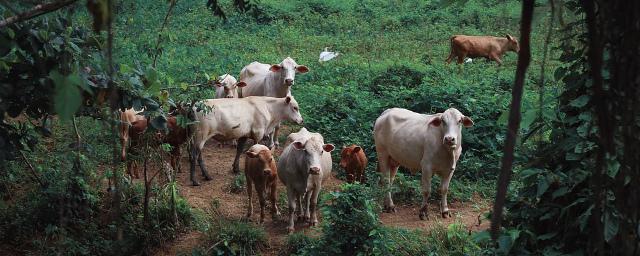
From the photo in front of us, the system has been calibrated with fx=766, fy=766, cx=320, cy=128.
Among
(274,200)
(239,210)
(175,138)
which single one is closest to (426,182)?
(274,200)

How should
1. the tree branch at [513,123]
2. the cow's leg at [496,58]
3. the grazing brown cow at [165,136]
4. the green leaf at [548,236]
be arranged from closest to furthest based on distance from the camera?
the tree branch at [513,123] → the green leaf at [548,236] → the grazing brown cow at [165,136] → the cow's leg at [496,58]

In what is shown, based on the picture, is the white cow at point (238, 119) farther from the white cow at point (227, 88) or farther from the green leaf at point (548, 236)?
the green leaf at point (548, 236)

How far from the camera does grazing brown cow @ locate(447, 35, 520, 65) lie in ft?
58.9

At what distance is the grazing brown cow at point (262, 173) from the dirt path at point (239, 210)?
229 millimetres

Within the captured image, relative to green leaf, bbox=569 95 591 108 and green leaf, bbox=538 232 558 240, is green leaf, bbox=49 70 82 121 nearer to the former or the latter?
green leaf, bbox=569 95 591 108

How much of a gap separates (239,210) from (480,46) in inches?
429

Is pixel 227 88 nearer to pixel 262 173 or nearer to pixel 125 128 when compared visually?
pixel 125 128

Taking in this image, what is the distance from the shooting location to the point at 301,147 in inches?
333

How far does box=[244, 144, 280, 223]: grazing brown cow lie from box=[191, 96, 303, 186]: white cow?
4.37 feet

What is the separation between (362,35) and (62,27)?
14.5m

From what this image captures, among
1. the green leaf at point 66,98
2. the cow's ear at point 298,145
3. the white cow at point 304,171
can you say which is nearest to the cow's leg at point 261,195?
the white cow at point 304,171

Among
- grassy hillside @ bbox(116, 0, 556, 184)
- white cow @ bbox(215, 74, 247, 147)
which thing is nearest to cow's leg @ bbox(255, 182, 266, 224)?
grassy hillside @ bbox(116, 0, 556, 184)

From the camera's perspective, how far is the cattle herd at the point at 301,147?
8484 mm

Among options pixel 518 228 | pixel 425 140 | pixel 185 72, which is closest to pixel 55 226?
pixel 425 140
